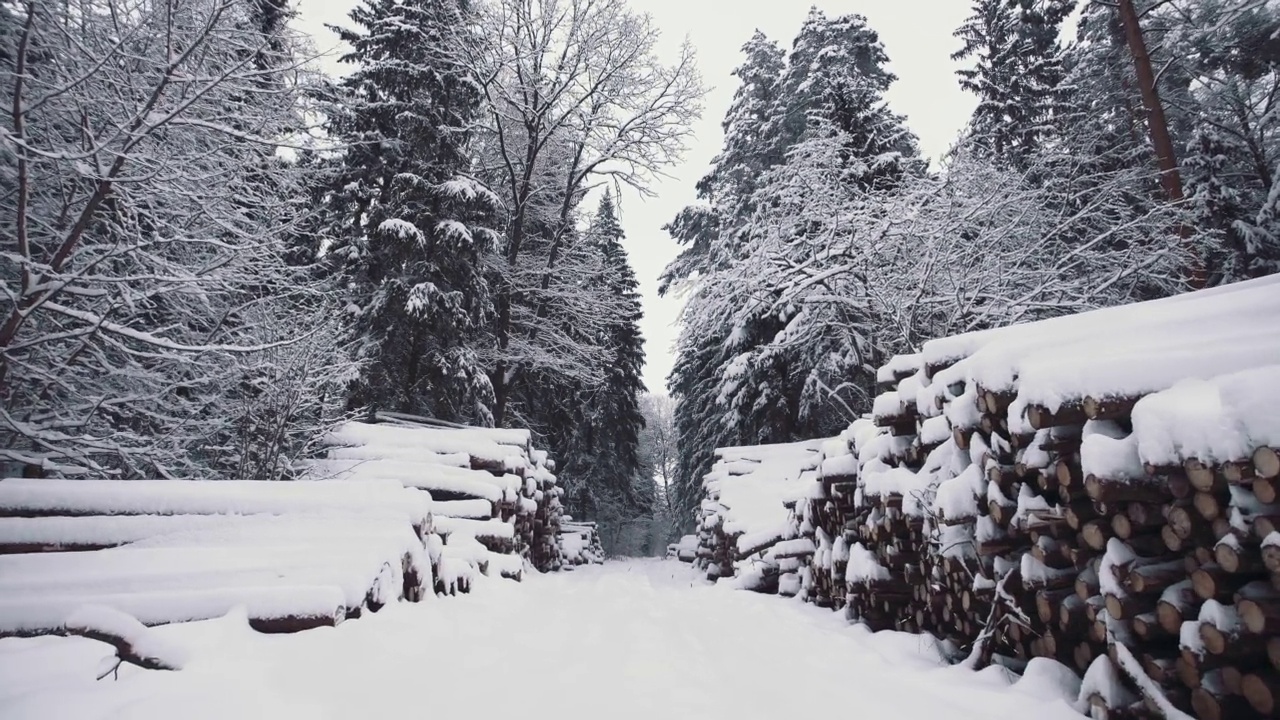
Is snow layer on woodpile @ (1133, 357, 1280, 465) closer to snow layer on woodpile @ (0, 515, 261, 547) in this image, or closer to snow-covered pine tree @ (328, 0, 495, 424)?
snow layer on woodpile @ (0, 515, 261, 547)

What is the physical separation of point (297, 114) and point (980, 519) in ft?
24.1

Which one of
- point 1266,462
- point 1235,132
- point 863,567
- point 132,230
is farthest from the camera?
point 1235,132

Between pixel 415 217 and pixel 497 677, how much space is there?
1230 cm

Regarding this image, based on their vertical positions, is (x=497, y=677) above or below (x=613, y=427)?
below

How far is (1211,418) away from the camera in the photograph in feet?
6.23

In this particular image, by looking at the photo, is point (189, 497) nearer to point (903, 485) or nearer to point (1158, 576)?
point (903, 485)

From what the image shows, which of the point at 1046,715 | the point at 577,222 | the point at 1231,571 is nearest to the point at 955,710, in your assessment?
the point at 1046,715

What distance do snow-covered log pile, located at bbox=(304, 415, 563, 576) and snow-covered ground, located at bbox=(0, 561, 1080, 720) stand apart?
2161 millimetres

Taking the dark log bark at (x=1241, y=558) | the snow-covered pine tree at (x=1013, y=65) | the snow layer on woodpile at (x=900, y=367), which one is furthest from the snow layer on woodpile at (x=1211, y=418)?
the snow-covered pine tree at (x=1013, y=65)

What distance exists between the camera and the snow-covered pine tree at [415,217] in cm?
1271

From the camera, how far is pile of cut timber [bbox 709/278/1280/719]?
6.12 feet

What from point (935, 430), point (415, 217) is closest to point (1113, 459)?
point (935, 430)

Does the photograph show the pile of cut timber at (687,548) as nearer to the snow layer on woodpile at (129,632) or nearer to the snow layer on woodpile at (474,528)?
the snow layer on woodpile at (474,528)

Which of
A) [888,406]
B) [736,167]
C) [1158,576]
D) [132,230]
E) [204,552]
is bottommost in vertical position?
[204,552]
